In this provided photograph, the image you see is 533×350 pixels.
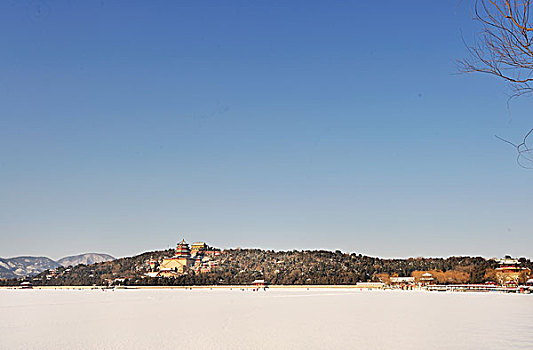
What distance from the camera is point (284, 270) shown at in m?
131

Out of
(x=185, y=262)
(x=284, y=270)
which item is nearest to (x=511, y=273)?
(x=284, y=270)

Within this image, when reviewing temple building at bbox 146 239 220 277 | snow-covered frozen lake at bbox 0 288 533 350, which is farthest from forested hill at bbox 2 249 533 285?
snow-covered frozen lake at bbox 0 288 533 350

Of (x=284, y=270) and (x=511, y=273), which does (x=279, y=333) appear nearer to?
(x=511, y=273)

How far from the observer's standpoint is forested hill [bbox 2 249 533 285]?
107m

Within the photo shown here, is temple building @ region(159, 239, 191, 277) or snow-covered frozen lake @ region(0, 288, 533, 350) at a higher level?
temple building @ region(159, 239, 191, 277)

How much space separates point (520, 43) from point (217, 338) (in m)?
12.6

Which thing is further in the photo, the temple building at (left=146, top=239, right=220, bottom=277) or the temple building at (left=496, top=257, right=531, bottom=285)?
the temple building at (left=146, top=239, right=220, bottom=277)

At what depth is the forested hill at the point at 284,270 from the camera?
107m

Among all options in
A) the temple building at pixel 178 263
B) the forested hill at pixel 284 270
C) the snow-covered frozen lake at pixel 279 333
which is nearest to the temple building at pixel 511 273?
the forested hill at pixel 284 270

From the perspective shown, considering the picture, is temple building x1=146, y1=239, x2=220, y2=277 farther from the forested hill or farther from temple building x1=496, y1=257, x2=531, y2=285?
temple building x1=496, y1=257, x2=531, y2=285

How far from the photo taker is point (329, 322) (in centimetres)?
2211

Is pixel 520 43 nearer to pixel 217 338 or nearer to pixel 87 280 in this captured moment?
pixel 217 338

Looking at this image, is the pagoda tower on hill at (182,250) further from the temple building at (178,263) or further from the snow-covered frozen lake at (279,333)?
the snow-covered frozen lake at (279,333)

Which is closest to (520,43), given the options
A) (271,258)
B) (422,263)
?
(422,263)
